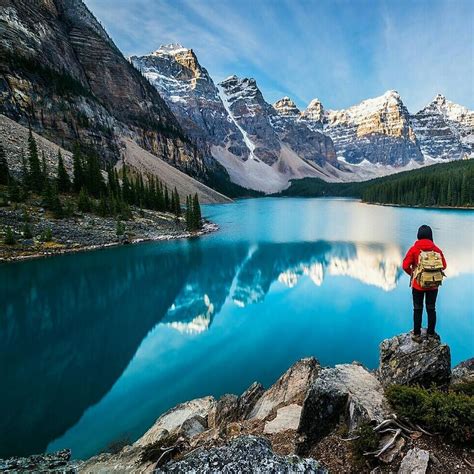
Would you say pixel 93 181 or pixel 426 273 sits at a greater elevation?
pixel 93 181

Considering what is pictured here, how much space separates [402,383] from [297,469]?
2668 mm

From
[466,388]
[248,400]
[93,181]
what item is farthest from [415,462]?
[93,181]

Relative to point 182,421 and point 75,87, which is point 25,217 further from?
point 75,87

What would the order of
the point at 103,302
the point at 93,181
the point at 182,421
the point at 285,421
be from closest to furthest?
the point at 285,421 → the point at 182,421 → the point at 103,302 → the point at 93,181

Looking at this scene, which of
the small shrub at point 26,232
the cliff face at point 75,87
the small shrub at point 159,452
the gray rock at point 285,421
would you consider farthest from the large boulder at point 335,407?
the cliff face at point 75,87

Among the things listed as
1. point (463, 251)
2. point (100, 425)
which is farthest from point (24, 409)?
point (463, 251)

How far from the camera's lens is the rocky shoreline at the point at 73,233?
3197 cm

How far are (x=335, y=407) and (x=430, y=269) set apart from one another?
3121 mm

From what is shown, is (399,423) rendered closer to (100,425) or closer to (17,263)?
(100,425)

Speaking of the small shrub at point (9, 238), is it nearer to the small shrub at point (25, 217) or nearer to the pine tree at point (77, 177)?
the small shrub at point (25, 217)

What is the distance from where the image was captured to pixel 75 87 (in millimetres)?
94312

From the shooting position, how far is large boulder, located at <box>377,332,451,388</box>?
→ 5.10 metres

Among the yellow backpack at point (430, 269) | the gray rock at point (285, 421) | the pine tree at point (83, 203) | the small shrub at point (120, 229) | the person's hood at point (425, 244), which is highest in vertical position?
the pine tree at point (83, 203)

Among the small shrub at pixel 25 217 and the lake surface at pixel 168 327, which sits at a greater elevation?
the small shrub at pixel 25 217
